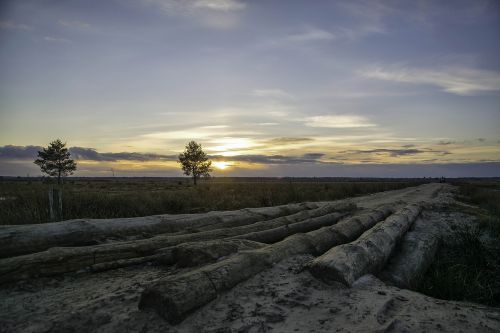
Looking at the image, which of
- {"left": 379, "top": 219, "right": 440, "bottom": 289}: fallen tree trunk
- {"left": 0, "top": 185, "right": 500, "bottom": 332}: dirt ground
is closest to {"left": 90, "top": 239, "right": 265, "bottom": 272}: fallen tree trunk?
{"left": 0, "top": 185, "right": 500, "bottom": 332}: dirt ground

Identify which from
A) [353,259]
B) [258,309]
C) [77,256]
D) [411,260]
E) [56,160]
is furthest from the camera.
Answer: [56,160]

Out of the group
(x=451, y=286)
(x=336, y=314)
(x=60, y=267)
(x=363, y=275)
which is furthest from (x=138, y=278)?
(x=451, y=286)

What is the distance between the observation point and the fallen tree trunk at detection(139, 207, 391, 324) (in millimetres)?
3182

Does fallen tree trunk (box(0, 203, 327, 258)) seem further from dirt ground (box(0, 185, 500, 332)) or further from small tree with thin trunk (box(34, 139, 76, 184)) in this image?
small tree with thin trunk (box(34, 139, 76, 184))

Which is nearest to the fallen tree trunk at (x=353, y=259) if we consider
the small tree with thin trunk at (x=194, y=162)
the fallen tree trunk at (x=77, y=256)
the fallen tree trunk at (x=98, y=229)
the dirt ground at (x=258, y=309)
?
the dirt ground at (x=258, y=309)

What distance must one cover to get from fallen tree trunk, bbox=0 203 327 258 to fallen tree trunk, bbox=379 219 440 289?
3424 mm

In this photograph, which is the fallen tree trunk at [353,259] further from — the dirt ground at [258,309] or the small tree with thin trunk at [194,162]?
the small tree with thin trunk at [194,162]

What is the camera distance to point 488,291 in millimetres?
4625

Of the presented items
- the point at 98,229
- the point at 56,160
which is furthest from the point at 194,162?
the point at 98,229

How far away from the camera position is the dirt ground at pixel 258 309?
10.1ft

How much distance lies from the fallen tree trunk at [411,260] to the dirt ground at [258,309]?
843 millimetres

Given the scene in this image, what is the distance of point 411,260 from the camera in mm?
5770

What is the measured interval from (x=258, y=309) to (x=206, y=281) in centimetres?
62

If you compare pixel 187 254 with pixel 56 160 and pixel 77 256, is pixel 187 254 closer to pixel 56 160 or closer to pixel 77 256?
pixel 77 256
